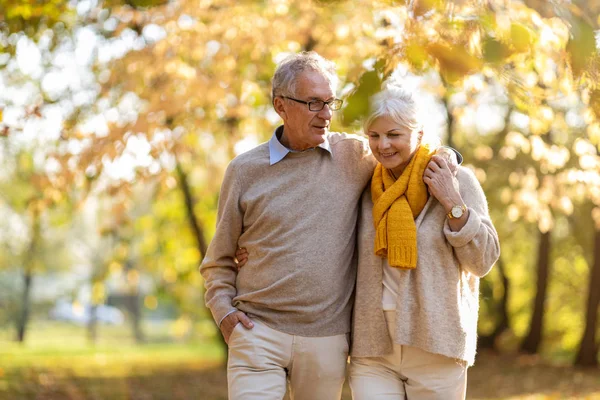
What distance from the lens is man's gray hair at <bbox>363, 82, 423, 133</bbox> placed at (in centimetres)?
298

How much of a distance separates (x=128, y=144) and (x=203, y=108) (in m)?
1.30

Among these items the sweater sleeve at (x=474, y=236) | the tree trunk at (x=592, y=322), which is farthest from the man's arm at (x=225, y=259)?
the tree trunk at (x=592, y=322)

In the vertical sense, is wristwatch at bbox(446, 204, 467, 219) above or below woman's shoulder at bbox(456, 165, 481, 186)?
below

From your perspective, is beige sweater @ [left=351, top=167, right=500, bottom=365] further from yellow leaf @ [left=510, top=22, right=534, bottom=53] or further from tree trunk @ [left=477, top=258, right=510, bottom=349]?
tree trunk @ [left=477, top=258, right=510, bottom=349]

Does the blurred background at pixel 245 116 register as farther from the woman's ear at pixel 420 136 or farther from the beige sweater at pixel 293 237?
the beige sweater at pixel 293 237

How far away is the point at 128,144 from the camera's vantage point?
274 inches

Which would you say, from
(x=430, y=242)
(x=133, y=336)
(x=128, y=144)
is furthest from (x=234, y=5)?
(x=133, y=336)

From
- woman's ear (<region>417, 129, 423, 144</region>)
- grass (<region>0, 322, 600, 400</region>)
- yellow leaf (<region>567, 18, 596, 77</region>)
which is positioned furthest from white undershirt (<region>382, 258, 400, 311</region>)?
grass (<region>0, 322, 600, 400</region>)

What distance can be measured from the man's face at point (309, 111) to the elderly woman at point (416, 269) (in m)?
0.25

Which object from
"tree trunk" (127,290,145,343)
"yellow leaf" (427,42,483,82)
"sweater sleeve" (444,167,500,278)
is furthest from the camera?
"tree trunk" (127,290,145,343)

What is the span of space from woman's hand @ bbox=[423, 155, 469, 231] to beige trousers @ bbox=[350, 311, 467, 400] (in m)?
0.48

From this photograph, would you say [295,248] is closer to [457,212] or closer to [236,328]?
[236,328]

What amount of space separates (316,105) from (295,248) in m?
0.61

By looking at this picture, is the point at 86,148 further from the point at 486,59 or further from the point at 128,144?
the point at 486,59
